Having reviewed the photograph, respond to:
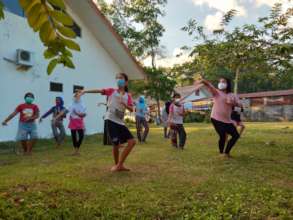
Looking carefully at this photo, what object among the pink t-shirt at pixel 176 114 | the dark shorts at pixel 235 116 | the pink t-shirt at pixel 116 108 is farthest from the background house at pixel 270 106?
the pink t-shirt at pixel 116 108

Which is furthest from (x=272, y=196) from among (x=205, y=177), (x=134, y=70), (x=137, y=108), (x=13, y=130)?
(x=134, y=70)

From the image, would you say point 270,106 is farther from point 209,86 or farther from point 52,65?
point 52,65

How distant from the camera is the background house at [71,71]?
439 inches

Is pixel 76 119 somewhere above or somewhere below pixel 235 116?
below

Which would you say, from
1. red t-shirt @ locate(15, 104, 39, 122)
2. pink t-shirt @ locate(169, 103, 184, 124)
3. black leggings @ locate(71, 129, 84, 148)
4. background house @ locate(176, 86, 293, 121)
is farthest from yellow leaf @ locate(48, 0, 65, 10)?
background house @ locate(176, 86, 293, 121)

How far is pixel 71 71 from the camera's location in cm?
938

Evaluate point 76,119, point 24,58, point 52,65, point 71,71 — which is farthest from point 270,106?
point 52,65

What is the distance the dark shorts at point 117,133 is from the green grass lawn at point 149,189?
0.57 meters

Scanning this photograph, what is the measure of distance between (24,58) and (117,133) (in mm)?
6884

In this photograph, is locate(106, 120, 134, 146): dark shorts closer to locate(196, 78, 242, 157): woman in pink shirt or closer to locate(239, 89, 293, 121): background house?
locate(196, 78, 242, 157): woman in pink shirt

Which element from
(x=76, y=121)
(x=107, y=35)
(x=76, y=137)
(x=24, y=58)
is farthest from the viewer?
(x=107, y=35)

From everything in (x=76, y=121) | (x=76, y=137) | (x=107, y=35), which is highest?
(x=107, y=35)

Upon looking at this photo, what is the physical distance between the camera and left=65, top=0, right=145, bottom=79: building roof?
43.3ft

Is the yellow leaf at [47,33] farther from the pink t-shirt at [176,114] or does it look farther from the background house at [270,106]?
the background house at [270,106]
